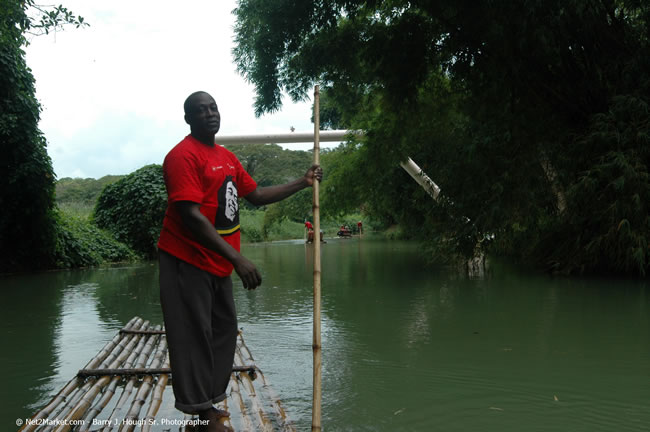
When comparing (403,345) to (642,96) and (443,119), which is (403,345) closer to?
(642,96)

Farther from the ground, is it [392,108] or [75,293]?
[392,108]

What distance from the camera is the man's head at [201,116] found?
247 centimetres

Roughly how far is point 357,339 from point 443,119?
5.57 meters

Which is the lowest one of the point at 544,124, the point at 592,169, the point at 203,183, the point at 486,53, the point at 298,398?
the point at 298,398

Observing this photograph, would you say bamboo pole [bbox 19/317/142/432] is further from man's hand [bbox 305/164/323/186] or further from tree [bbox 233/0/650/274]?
tree [bbox 233/0/650/274]

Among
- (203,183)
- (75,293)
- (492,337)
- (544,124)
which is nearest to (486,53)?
(544,124)

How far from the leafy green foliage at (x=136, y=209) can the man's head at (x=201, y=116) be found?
13.8m

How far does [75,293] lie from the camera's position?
28.9ft

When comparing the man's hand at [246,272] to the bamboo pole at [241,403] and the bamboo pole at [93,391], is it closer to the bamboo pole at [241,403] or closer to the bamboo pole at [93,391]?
the bamboo pole at [241,403]

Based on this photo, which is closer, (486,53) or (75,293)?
(486,53)

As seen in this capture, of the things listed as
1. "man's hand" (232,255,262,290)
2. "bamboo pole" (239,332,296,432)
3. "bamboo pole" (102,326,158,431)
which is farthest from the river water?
"man's hand" (232,255,262,290)

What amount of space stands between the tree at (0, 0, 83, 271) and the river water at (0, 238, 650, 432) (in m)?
2.39

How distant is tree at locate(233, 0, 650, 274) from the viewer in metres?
7.20

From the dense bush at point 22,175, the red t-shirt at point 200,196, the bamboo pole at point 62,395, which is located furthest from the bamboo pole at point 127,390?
the dense bush at point 22,175
